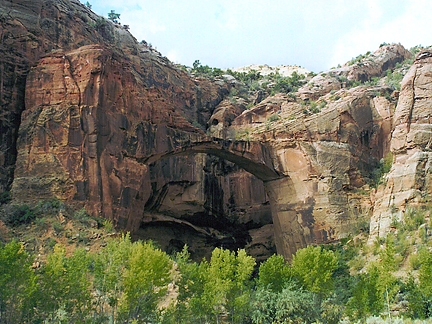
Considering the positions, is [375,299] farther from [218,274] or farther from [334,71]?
[334,71]

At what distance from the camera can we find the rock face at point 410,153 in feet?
106

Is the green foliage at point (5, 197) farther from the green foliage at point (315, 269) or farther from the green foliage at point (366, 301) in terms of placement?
the green foliage at point (366, 301)

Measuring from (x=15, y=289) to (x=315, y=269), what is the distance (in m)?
15.6

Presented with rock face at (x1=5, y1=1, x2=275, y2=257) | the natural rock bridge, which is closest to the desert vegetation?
rock face at (x1=5, y1=1, x2=275, y2=257)

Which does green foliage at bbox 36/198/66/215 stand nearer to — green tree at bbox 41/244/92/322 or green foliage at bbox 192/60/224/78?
green tree at bbox 41/244/92/322

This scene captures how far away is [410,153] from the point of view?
33781 mm

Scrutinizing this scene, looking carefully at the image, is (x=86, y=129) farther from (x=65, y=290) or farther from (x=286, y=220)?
(x=286, y=220)

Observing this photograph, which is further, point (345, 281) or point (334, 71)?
point (334, 71)

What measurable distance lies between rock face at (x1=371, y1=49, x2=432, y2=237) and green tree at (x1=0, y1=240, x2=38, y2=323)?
72.1 feet

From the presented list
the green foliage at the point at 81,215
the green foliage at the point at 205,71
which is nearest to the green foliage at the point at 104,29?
the green foliage at the point at 205,71

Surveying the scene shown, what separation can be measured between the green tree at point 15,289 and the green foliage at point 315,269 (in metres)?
14.2

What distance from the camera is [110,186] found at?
109ft

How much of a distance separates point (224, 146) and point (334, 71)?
86.4ft

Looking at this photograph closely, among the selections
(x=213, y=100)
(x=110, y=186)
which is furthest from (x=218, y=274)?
(x=213, y=100)
